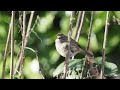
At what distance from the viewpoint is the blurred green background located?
62.5 inches

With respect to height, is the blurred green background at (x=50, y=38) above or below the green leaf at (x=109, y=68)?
above

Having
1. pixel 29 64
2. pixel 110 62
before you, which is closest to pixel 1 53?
pixel 29 64

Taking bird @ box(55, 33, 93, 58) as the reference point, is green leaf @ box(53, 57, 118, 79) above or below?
below

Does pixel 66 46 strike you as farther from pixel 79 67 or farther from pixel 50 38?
pixel 50 38

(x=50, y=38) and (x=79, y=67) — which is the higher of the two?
(x=50, y=38)

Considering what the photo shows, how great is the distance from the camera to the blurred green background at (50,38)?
5.21 feet

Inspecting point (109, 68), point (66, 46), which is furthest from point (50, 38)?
point (109, 68)

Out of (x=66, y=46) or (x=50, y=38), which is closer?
(x=66, y=46)

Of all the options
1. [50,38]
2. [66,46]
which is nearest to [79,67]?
[66,46]

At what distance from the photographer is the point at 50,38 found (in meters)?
1.66

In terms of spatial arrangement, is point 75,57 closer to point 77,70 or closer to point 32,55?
point 77,70

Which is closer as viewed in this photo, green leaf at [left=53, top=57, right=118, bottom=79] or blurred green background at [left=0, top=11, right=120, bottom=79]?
green leaf at [left=53, top=57, right=118, bottom=79]

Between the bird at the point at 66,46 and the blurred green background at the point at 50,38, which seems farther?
the blurred green background at the point at 50,38

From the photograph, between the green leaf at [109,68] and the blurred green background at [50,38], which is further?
the blurred green background at [50,38]
